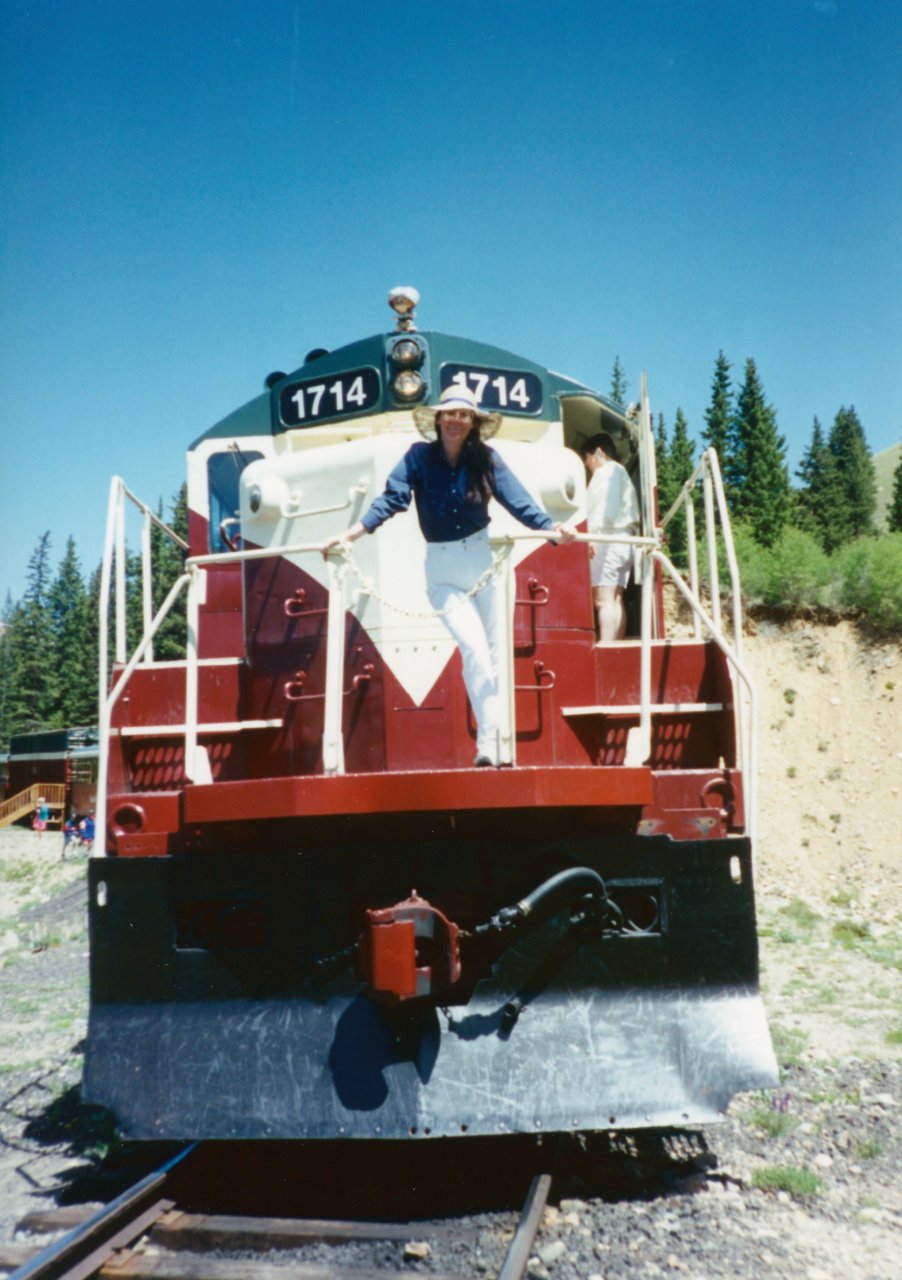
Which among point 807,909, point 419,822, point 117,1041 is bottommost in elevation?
point 807,909

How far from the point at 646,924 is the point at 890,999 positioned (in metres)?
5.14

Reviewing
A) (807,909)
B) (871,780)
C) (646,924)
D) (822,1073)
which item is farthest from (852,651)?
(646,924)

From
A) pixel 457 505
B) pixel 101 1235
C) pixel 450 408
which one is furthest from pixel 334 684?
pixel 101 1235

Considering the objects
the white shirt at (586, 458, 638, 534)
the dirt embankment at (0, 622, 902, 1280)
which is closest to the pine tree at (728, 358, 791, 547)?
the dirt embankment at (0, 622, 902, 1280)

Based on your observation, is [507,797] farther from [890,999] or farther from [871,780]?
[871,780]

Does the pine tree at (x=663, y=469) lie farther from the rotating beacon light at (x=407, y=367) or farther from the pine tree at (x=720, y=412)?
the rotating beacon light at (x=407, y=367)

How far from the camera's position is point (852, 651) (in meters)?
23.2

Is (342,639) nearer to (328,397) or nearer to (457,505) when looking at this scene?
(457,505)

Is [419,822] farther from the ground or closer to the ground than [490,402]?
closer to the ground

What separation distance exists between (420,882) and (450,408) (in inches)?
77.7

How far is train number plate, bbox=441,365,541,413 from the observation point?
529 cm

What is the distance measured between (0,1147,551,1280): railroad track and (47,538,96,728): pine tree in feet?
184

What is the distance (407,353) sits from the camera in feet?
17.1

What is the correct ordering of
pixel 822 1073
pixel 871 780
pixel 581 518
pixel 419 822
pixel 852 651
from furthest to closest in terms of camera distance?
1. pixel 852 651
2. pixel 871 780
3. pixel 822 1073
4. pixel 581 518
5. pixel 419 822
